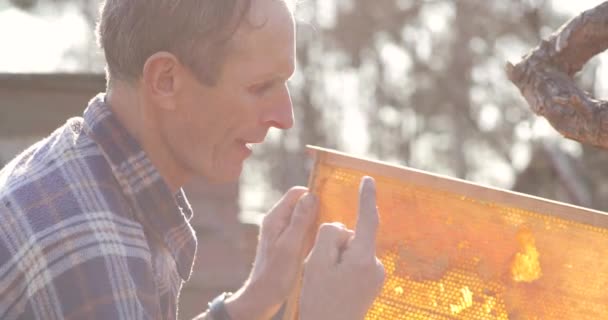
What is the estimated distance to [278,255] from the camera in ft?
8.81

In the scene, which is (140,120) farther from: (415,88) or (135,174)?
(415,88)

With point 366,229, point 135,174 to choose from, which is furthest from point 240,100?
point 366,229

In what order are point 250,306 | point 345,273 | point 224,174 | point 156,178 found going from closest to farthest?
point 345,273
point 156,178
point 224,174
point 250,306

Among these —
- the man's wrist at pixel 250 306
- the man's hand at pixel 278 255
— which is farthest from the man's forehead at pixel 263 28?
the man's wrist at pixel 250 306

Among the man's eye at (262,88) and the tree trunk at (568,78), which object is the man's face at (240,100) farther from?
the tree trunk at (568,78)

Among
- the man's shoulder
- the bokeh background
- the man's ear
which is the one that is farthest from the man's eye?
the bokeh background

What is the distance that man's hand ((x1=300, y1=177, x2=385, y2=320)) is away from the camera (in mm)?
2256

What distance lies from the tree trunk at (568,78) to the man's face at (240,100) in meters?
0.58

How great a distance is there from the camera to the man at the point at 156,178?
83.5 inches

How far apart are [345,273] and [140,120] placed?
0.58 m

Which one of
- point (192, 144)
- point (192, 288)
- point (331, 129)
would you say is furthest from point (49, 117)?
point (331, 129)

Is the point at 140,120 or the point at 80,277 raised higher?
the point at 140,120

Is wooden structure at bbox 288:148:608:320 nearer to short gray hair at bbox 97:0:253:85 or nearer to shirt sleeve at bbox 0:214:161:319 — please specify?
short gray hair at bbox 97:0:253:85

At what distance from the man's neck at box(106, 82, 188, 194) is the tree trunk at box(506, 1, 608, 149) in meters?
0.86
